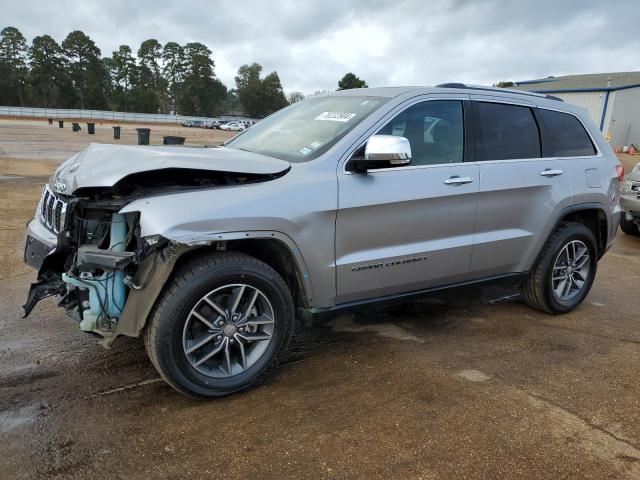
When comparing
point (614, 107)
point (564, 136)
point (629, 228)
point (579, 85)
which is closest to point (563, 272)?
point (564, 136)

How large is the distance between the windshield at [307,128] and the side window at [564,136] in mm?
1740

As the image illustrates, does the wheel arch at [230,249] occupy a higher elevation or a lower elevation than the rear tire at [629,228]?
higher

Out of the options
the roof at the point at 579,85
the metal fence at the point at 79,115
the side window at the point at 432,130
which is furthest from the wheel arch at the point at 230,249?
the metal fence at the point at 79,115

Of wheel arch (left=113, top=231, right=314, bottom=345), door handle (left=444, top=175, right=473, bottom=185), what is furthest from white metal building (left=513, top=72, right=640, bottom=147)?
wheel arch (left=113, top=231, right=314, bottom=345)

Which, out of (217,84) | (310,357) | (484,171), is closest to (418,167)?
(484,171)

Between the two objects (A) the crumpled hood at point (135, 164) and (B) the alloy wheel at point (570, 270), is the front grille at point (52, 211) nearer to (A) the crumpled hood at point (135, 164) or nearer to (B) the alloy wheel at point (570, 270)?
(A) the crumpled hood at point (135, 164)

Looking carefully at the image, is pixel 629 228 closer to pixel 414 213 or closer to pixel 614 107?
pixel 414 213

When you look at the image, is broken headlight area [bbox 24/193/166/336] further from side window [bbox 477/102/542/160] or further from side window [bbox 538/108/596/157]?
side window [bbox 538/108/596/157]

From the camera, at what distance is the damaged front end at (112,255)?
279cm

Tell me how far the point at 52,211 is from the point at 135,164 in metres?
0.85

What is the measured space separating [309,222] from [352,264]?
1.46 ft

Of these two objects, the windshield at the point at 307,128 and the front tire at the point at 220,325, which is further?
the windshield at the point at 307,128

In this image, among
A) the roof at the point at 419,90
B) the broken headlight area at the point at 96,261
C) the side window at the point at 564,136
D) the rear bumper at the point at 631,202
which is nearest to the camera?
the broken headlight area at the point at 96,261

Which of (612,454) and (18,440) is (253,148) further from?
(612,454)
